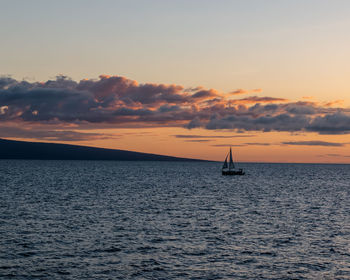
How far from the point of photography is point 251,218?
60219mm

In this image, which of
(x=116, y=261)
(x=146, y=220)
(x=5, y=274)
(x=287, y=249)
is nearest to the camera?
(x=5, y=274)

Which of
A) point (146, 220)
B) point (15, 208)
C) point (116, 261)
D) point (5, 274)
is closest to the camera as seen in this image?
point (5, 274)

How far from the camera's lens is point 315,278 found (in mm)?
31375

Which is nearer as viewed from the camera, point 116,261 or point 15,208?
point 116,261

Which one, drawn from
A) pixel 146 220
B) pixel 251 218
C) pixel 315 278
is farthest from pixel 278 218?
pixel 315 278

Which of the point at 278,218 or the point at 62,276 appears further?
the point at 278,218

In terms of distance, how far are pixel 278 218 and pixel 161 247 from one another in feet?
85.6

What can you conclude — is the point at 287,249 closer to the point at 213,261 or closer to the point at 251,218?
the point at 213,261

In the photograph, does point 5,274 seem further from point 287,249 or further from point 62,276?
point 287,249

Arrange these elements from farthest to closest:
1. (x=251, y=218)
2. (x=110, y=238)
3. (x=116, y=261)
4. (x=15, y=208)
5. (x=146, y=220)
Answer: (x=15, y=208) → (x=251, y=218) → (x=146, y=220) → (x=110, y=238) → (x=116, y=261)

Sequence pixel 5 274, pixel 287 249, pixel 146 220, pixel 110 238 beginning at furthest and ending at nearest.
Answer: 1. pixel 146 220
2. pixel 110 238
3. pixel 287 249
4. pixel 5 274

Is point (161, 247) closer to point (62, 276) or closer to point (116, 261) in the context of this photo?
point (116, 261)

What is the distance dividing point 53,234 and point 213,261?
1860 centimetres

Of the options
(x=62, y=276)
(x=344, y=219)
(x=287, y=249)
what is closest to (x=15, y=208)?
(x=62, y=276)
